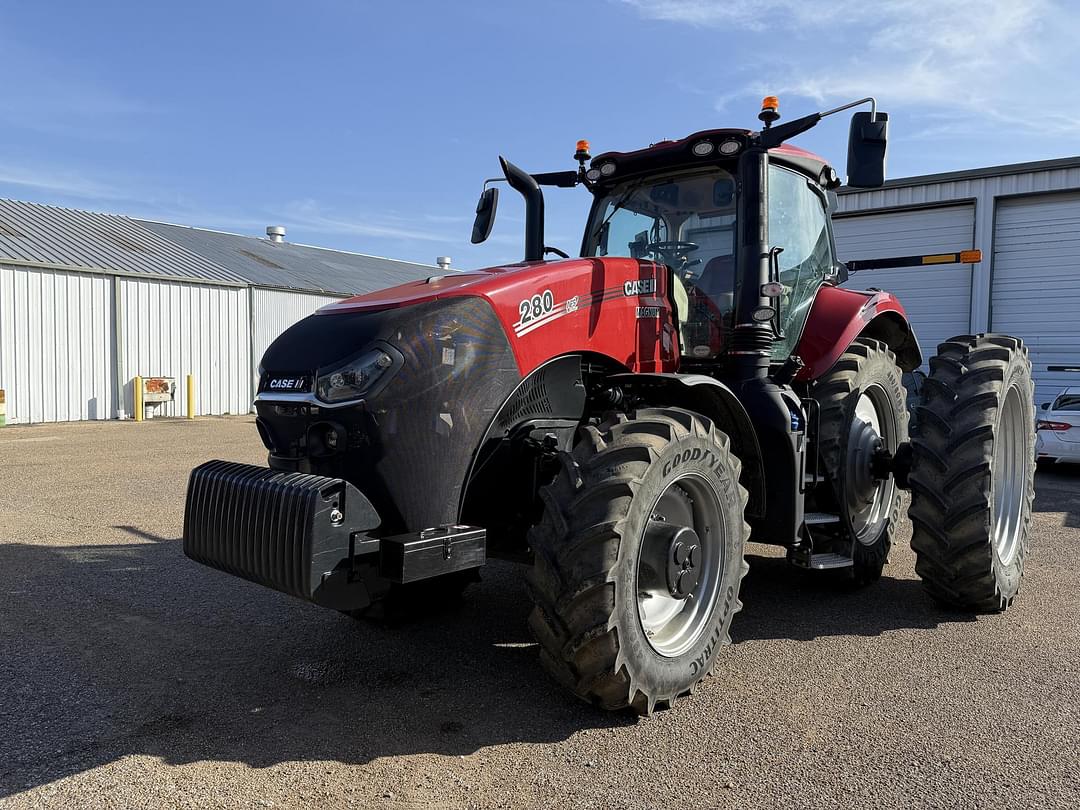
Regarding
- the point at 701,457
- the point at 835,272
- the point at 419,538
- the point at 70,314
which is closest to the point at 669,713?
the point at 701,457

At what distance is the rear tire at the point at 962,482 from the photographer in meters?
4.50

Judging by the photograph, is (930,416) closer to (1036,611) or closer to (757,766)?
(1036,611)

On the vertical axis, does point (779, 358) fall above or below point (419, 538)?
above

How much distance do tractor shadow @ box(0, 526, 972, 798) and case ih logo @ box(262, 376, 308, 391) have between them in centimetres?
134

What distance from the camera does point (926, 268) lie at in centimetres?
1546

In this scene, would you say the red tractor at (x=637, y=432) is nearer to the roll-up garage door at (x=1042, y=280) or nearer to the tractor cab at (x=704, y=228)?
the tractor cab at (x=704, y=228)

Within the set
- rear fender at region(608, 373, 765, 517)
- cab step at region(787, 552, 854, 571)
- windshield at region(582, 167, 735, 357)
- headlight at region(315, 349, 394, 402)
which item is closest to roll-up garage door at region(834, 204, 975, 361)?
windshield at region(582, 167, 735, 357)

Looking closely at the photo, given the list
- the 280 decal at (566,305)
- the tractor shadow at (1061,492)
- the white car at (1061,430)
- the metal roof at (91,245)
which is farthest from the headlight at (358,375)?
the metal roof at (91,245)

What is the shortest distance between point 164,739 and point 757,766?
2.23 m

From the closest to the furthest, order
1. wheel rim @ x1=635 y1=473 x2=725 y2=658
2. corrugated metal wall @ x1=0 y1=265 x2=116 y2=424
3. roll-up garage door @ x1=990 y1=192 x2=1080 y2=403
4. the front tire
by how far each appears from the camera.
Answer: the front tire → wheel rim @ x1=635 y1=473 x2=725 y2=658 → roll-up garage door @ x1=990 y1=192 x2=1080 y2=403 → corrugated metal wall @ x1=0 y1=265 x2=116 y2=424

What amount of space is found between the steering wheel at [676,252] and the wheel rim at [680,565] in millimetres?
1587

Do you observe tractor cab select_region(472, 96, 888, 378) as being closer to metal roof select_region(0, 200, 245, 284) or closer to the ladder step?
the ladder step

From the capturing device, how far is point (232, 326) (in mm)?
21906

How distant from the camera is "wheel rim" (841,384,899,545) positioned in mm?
5016
